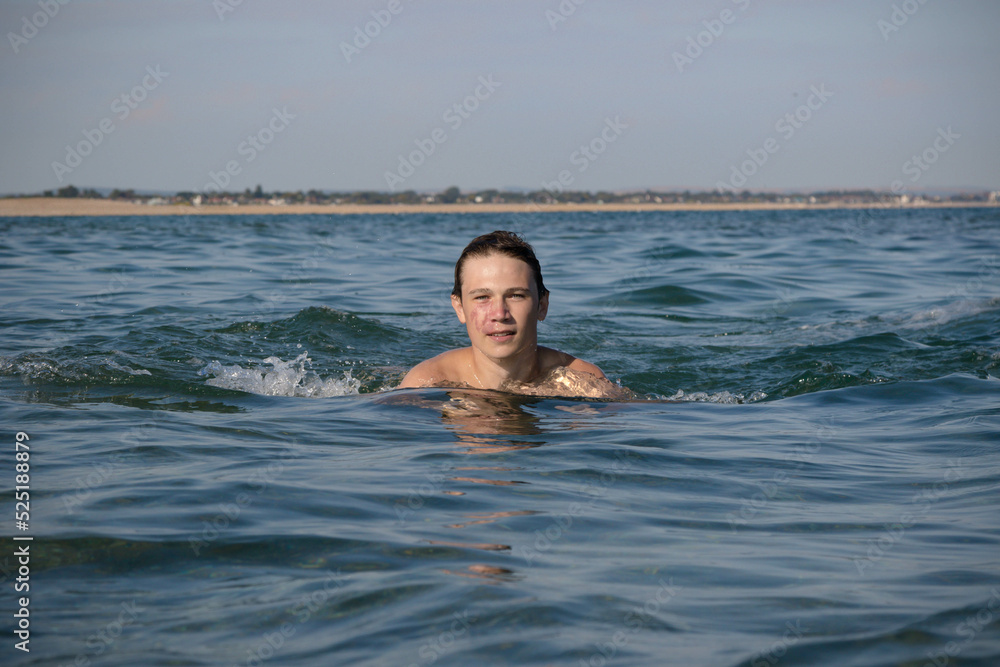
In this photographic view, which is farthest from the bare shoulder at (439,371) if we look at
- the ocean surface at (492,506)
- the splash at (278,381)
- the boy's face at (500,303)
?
the splash at (278,381)

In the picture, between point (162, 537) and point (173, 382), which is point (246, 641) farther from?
point (173, 382)

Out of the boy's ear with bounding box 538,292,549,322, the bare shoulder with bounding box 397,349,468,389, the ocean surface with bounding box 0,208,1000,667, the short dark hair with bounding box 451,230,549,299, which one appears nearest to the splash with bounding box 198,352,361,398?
the ocean surface with bounding box 0,208,1000,667

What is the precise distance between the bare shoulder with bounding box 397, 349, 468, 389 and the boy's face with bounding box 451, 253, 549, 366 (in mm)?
522

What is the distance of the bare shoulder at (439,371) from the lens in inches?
256

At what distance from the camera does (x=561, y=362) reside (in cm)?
651

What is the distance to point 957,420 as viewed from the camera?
5961mm

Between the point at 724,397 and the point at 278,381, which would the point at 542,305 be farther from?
the point at 278,381

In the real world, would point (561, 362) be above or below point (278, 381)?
above

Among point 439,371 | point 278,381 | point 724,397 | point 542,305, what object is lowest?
point 724,397

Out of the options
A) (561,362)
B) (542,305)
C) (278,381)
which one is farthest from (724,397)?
(278,381)

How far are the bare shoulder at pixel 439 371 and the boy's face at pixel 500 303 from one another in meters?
0.52

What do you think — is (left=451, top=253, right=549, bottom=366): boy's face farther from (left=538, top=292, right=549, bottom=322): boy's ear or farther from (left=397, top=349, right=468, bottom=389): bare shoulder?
(left=397, top=349, right=468, bottom=389): bare shoulder

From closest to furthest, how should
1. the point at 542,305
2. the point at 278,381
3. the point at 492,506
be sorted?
1. the point at 492,506
2. the point at 542,305
3. the point at 278,381

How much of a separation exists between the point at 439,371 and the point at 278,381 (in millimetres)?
1593
